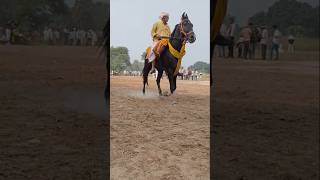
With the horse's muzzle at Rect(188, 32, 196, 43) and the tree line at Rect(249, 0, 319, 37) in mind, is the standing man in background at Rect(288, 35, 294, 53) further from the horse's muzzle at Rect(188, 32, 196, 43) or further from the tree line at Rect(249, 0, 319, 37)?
the horse's muzzle at Rect(188, 32, 196, 43)

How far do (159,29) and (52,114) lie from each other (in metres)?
1.85

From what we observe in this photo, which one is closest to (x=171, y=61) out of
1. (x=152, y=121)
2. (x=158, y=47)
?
(x=158, y=47)

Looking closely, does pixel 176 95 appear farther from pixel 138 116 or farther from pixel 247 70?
pixel 247 70

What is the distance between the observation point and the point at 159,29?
6.45 m

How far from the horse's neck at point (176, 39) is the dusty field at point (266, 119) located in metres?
0.57

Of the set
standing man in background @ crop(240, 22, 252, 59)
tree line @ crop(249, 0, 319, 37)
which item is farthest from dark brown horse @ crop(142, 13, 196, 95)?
tree line @ crop(249, 0, 319, 37)

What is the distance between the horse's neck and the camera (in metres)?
6.54

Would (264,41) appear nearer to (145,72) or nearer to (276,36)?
(276,36)

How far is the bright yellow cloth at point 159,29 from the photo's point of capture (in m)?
6.41

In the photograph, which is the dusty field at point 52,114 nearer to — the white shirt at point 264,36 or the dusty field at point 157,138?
the dusty field at point 157,138

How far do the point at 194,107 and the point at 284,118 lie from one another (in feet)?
4.02

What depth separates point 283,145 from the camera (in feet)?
20.9

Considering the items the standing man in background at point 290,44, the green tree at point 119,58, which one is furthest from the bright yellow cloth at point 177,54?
the standing man in background at point 290,44

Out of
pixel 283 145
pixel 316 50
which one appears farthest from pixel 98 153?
pixel 316 50
